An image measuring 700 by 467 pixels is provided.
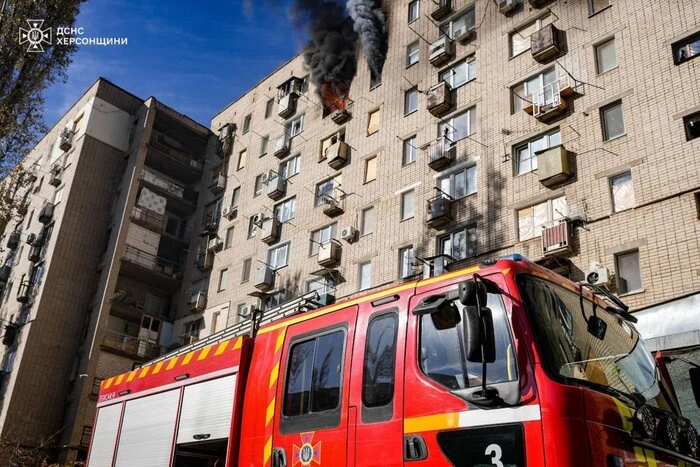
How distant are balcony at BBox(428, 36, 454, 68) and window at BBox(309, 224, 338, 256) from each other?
762 centimetres

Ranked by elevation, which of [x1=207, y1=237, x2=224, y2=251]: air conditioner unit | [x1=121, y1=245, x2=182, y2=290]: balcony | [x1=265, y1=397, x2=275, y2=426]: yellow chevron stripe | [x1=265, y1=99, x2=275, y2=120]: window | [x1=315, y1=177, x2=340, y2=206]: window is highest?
[x1=265, y1=99, x2=275, y2=120]: window

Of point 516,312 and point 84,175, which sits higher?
point 84,175

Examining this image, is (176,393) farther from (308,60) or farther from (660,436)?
(308,60)

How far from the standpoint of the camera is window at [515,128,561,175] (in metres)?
19.4

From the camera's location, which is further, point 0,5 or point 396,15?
point 396,15

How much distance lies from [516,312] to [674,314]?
10.7 meters

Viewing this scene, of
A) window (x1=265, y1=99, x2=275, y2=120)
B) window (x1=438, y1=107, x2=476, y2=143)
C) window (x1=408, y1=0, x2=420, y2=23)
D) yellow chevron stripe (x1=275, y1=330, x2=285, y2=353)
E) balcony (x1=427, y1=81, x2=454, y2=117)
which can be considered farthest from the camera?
window (x1=265, y1=99, x2=275, y2=120)

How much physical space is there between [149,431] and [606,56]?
17086mm

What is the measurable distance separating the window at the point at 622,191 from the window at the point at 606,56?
3767 millimetres

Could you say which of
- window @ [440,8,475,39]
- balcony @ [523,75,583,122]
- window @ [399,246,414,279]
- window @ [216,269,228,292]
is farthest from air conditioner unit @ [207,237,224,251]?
balcony @ [523,75,583,122]

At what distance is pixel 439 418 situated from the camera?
4.89 m

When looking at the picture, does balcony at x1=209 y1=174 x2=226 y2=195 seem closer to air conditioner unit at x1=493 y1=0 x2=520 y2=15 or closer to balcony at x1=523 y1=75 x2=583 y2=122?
air conditioner unit at x1=493 y1=0 x2=520 y2=15

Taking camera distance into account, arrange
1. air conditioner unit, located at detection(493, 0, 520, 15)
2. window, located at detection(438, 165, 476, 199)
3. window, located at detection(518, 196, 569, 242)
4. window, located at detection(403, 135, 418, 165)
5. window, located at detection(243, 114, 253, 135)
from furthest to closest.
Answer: window, located at detection(243, 114, 253, 135) < window, located at detection(403, 135, 418, 165) < air conditioner unit, located at detection(493, 0, 520, 15) < window, located at detection(438, 165, 476, 199) < window, located at detection(518, 196, 569, 242)

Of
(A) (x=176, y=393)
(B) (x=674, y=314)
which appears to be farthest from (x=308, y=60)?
(A) (x=176, y=393)
